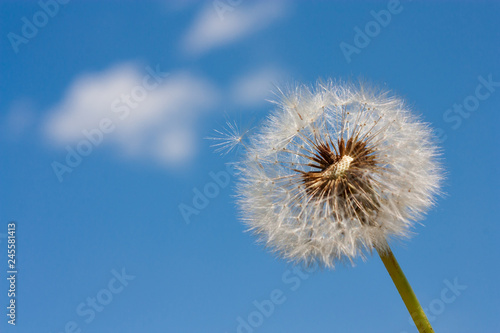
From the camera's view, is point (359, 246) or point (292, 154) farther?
point (292, 154)

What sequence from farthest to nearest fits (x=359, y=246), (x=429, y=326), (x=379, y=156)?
(x=379, y=156) → (x=359, y=246) → (x=429, y=326)

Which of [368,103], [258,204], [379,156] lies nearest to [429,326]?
[379,156]

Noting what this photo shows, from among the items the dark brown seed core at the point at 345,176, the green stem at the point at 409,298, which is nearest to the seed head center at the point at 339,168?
the dark brown seed core at the point at 345,176

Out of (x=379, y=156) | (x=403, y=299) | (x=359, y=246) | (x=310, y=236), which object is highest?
(x=379, y=156)

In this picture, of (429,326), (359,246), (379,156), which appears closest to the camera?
(429,326)

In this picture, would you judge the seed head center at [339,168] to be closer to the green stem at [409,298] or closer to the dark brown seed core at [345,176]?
the dark brown seed core at [345,176]

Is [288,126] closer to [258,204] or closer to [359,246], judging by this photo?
[258,204]

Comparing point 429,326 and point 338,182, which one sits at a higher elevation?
point 338,182
